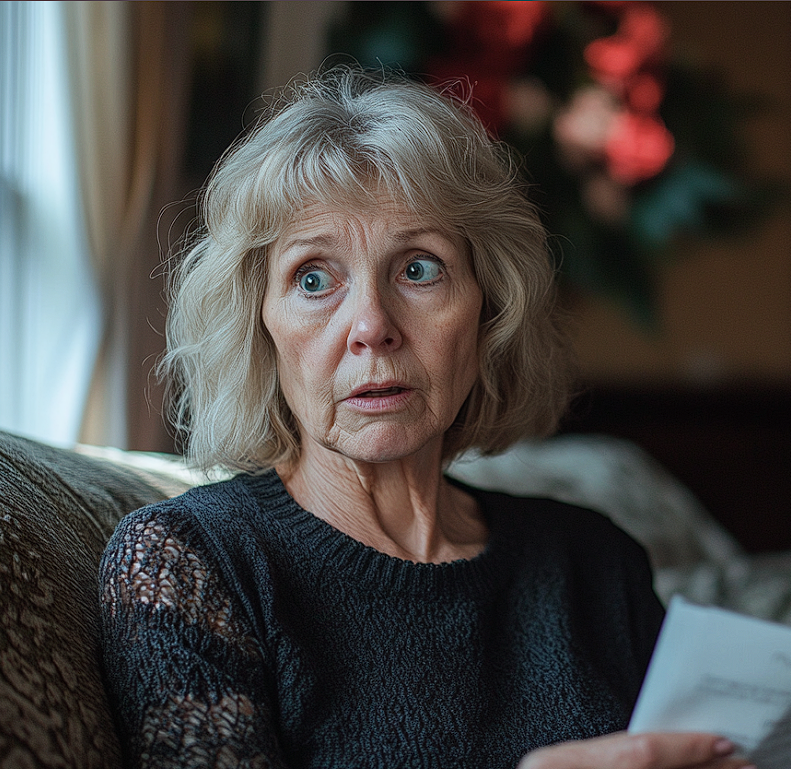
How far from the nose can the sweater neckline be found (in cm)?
24

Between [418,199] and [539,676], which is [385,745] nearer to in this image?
[539,676]

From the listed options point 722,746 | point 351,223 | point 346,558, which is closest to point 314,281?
point 351,223

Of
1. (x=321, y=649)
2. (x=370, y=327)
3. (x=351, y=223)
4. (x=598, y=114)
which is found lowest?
(x=321, y=649)

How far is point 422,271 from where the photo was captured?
113 cm

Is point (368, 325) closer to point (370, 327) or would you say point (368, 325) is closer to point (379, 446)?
point (370, 327)

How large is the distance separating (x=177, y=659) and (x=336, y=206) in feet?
1.87

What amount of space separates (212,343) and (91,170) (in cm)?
106

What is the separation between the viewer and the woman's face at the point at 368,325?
3.52ft

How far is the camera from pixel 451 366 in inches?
45.4

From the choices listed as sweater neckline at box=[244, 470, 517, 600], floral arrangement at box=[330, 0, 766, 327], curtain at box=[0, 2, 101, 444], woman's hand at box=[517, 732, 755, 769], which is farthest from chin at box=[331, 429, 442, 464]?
floral arrangement at box=[330, 0, 766, 327]

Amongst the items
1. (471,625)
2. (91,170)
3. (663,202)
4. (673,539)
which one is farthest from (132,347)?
(663,202)

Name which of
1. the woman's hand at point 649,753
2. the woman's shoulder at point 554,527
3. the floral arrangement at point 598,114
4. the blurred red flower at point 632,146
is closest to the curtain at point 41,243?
the woman's shoulder at point 554,527

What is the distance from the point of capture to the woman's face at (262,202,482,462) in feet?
3.52

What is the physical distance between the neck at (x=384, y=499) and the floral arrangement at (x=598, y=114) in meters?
2.30
